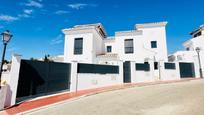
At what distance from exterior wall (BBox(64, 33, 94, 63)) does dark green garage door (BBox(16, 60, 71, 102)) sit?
9.66 m

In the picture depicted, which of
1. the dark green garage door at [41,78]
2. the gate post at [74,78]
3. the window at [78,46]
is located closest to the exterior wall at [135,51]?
the window at [78,46]

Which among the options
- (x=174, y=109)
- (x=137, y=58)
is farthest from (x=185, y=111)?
(x=137, y=58)

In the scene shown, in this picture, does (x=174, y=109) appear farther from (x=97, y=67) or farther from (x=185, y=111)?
(x=97, y=67)

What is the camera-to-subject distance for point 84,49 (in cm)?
2214

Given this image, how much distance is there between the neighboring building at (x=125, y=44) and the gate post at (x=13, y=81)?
536 inches

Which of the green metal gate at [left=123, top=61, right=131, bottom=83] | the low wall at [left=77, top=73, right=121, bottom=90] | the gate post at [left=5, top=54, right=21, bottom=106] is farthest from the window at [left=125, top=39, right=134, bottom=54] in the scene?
the gate post at [left=5, top=54, right=21, bottom=106]

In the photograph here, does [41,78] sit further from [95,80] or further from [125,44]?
[125,44]

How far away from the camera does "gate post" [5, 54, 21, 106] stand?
7866 millimetres

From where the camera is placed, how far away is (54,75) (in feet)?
36.2

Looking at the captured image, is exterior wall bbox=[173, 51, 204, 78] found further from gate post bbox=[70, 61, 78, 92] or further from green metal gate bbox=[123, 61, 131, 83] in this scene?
gate post bbox=[70, 61, 78, 92]

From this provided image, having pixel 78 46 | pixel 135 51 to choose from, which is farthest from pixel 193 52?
pixel 78 46

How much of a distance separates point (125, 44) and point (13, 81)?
1825cm

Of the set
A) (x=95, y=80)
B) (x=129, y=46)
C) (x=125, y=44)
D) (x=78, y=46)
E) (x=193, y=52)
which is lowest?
(x=95, y=80)

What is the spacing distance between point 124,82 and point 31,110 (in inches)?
423
